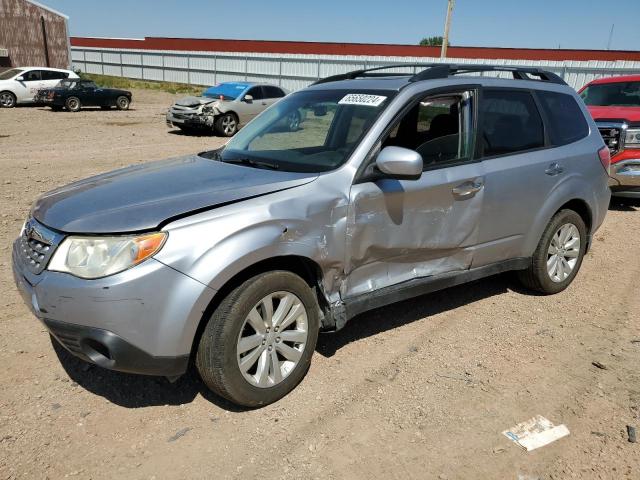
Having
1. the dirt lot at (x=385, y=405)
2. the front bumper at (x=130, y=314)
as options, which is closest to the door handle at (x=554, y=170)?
the dirt lot at (x=385, y=405)

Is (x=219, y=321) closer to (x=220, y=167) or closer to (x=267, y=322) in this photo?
(x=267, y=322)

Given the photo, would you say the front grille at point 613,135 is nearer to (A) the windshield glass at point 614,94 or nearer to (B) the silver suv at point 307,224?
(A) the windshield glass at point 614,94

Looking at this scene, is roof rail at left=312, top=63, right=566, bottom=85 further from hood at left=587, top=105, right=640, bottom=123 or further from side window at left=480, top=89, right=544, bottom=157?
hood at left=587, top=105, right=640, bottom=123

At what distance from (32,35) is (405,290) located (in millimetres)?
36940

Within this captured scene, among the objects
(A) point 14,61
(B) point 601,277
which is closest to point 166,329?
(B) point 601,277

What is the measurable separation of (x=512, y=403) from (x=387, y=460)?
3.18ft

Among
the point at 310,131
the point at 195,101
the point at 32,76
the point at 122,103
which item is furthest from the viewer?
the point at 122,103

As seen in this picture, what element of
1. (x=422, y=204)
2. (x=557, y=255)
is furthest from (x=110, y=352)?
(x=557, y=255)

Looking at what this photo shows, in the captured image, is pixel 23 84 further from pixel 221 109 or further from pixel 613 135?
pixel 613 135

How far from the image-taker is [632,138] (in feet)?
25.9

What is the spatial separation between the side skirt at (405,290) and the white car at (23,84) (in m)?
22.8

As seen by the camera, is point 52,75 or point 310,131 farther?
point 52,75

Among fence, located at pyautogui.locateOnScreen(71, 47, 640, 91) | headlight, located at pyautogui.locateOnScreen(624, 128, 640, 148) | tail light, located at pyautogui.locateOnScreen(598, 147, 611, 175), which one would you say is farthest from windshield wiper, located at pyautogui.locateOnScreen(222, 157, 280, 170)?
fence, located at pyautogui.locateOnScreen(71, 47, 640, 91)

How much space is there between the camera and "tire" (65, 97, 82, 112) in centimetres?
2145
